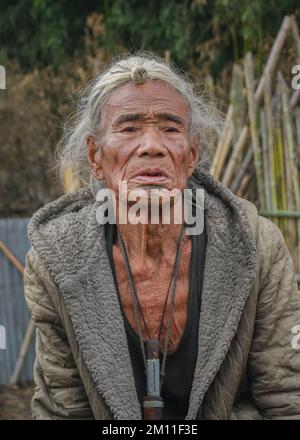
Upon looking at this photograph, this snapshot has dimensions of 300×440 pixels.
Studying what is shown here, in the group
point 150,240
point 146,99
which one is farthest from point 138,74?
point 150,240

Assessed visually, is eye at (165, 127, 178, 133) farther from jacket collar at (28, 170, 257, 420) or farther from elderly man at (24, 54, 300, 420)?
jacket collar at (28, 170, 257, 420)

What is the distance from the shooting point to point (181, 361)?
92.8 inches

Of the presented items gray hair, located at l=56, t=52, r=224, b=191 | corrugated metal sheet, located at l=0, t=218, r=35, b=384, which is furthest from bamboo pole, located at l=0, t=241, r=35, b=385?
gray hair, located at l=56, t=52, r=224, b=191

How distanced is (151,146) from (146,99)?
160mm

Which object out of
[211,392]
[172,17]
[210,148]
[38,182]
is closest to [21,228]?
[38,182]

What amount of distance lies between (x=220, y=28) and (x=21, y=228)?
281cm

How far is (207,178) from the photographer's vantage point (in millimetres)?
2508

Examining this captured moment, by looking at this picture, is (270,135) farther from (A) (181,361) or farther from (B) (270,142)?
(A) (181,361)

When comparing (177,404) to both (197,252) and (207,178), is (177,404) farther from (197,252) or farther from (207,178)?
(207,178)

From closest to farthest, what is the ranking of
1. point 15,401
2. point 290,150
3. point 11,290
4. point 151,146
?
point 151,146
point 290,150
point 15,401
point 11,290

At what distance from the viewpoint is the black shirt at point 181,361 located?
2340 mm

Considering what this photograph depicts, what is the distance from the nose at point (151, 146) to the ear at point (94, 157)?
0.24m

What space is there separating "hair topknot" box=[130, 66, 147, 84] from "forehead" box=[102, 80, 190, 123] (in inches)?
Answer: 0.5

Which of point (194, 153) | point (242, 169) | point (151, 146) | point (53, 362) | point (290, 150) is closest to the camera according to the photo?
point (151, 146)
